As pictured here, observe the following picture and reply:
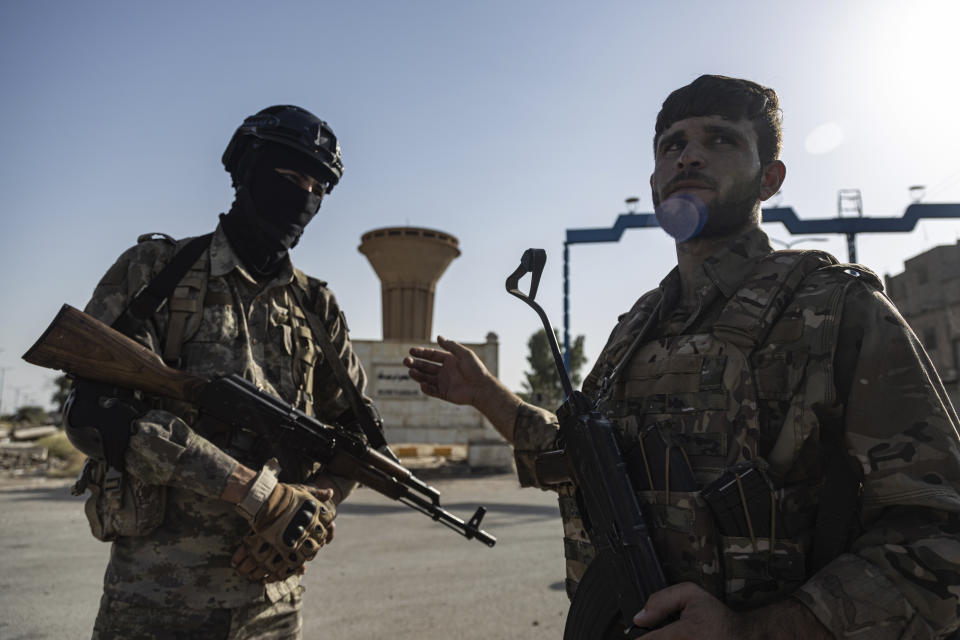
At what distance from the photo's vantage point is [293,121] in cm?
275

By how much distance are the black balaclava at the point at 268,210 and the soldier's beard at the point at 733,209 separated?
1754mm

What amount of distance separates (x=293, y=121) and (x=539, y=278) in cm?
160

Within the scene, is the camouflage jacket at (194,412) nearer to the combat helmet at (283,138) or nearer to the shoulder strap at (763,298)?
the combat helmet at (283,138)

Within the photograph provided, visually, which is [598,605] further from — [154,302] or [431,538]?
[431,538]

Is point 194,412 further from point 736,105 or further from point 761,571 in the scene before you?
point 736,105

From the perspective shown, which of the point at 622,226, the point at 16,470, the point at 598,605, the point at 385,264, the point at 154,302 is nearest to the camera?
the point at 598,605

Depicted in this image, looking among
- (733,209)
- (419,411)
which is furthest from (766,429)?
(419,411)

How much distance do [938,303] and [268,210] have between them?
34.2 m

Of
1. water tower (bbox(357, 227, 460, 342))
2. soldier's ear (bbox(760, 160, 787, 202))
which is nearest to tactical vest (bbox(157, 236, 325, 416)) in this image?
soldier's ear (bbox(760, 160, 787, 202))

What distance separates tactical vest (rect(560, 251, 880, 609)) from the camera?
1.31 metres

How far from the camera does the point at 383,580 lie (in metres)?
5.51

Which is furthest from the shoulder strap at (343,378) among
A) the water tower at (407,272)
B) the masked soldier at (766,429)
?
the water tower at (407,272)

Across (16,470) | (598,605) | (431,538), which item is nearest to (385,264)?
(16,470)

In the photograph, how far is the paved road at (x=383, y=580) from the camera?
4324 mm
